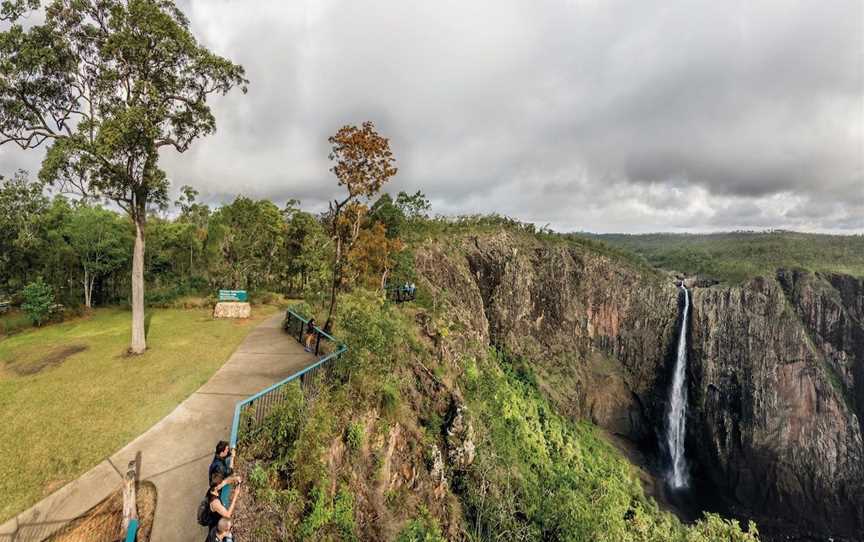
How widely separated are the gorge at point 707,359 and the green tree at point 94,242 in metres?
23.5

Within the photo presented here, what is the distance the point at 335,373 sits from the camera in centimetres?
1298

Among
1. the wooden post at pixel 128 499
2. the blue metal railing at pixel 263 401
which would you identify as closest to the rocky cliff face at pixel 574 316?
the blue metal railing at pixel 263 401

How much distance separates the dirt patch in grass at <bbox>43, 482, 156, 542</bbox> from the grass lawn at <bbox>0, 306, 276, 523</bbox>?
1.43 m

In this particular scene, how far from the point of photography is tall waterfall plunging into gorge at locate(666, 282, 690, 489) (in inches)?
1757

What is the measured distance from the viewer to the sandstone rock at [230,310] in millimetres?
22469

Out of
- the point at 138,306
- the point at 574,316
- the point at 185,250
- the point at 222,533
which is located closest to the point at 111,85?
the point at 138,306

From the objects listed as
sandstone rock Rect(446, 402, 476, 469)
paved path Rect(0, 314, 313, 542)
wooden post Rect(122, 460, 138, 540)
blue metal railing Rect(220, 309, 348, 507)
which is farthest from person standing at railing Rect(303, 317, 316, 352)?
wooden post Rect(122, 460, 138, 540)

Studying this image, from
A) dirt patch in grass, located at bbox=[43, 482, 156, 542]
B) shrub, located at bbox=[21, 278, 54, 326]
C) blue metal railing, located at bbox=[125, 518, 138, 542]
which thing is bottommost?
dirt patch in grass, located at bbox=[43, 482, 156, 542]

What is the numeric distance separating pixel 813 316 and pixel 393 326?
2414 inches

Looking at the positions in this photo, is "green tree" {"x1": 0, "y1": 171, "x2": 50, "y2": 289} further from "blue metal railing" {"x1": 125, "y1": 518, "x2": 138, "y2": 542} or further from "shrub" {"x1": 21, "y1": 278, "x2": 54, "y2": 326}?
"blue metal railing" {"x1": 125, "y1": 518, "x2": 138, "y2": 542}

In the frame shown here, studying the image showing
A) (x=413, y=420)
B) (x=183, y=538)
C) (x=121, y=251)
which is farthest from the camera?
(x=121, y=251)

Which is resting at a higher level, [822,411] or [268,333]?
[268,333]

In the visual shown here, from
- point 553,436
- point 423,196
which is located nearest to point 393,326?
point 553,436

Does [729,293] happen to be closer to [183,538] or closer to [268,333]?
[268,333]
